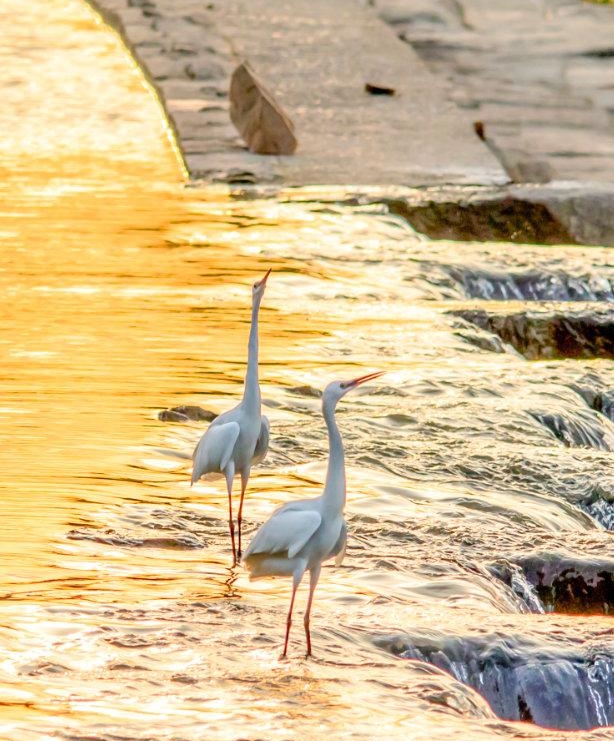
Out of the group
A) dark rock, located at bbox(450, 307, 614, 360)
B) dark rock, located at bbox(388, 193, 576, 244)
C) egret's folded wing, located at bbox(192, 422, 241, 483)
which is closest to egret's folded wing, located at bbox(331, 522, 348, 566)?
egret's folded wing, located at bbox(192, 422, 241, 483)

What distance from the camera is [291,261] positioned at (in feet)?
32.3

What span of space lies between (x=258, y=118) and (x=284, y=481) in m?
6.64

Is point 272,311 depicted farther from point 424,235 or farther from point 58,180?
point 58,180

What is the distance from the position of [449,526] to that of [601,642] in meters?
1.04

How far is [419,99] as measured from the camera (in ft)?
46.9

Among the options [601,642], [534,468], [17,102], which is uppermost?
[601,642]

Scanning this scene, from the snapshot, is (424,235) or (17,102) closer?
(424,235)

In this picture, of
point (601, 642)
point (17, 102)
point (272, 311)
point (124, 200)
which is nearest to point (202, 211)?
point (124, 200)

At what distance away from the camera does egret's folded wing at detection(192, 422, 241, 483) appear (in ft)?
15.9

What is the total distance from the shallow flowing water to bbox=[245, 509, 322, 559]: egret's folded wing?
11.0 inches

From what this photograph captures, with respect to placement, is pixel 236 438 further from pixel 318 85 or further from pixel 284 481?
pixel 318 85

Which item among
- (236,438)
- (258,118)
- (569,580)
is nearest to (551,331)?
(569,580)

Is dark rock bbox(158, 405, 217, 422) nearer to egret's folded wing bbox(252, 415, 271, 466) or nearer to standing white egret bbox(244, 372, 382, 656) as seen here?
egret's folded wing bbox(252, 415, 271, 466)

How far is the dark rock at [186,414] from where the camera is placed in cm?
662
